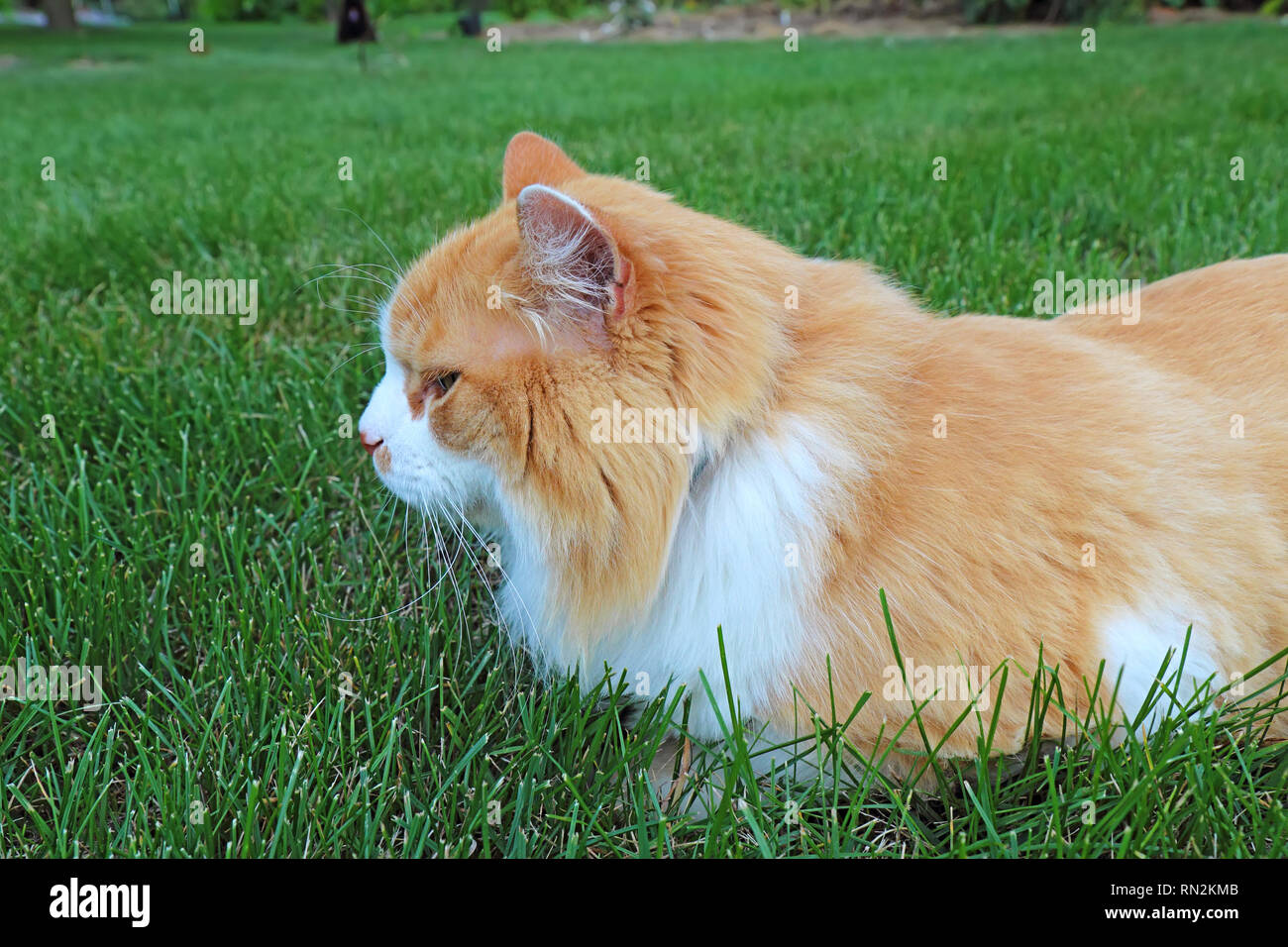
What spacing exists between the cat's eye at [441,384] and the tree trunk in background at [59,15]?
1094 inches

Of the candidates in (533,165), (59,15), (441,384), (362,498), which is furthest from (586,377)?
(59,15)

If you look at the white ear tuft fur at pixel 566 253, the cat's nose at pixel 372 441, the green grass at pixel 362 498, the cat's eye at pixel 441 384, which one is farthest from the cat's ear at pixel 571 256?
the green grass at pixel 362 498

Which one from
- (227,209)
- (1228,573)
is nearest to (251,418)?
(227,209)

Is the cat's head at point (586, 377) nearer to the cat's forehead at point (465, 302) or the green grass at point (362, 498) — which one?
the cat's forehead at point (465, 302)

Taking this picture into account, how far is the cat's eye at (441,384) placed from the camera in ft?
5.92

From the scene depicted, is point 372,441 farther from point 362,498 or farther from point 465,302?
point 362,498

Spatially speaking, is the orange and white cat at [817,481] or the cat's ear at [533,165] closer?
the orange and white cat at [817,481]

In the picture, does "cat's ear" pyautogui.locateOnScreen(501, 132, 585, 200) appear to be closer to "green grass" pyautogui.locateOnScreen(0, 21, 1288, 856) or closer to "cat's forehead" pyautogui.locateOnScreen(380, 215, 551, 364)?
"cat's forehead" pyautogui.locateOnScreen(380, 215, 551, 364)

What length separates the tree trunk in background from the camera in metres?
23.4

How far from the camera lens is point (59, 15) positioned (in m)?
23.5

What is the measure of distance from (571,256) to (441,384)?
15.8 inches

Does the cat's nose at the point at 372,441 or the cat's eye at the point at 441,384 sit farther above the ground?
the cat's eye at the point at 441,384

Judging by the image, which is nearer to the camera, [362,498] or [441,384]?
[441,384]
